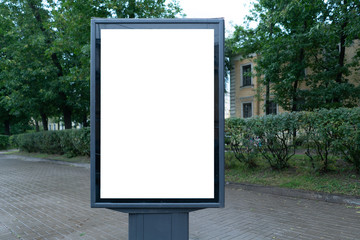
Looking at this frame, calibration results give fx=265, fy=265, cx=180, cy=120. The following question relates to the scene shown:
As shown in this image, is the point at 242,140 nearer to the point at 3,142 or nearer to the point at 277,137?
the point at 277,137

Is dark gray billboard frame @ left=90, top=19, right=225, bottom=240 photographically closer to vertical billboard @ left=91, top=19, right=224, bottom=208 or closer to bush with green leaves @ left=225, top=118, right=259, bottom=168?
vertical billboard @ left=91, top=19, right=224, bottom=208

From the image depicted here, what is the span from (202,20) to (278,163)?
274 inches

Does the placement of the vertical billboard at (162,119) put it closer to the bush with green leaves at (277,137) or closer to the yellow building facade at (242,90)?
the bush with green leaves at (277,137)

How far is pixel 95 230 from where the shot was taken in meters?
4.40

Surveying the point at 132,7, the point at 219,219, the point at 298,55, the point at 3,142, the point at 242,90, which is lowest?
the point at 3,142

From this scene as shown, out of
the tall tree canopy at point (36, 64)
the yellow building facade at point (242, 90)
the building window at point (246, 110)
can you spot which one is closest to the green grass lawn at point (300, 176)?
the tall tree canopy at point (36, 64)

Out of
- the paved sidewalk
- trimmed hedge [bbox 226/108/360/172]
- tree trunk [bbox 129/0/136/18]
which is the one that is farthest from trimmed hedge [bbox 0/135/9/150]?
trimmed hedge [bbox 226/108/360/172]

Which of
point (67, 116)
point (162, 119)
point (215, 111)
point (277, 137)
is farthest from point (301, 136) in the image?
point (67, 116)

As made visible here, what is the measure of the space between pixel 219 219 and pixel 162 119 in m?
3.63

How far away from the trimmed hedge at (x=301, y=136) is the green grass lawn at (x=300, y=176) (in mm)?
230

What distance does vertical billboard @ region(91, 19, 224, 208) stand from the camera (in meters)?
1.82

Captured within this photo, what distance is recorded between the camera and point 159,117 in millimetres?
1838

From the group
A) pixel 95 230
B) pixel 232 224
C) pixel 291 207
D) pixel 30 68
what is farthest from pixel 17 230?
pixel 30 68

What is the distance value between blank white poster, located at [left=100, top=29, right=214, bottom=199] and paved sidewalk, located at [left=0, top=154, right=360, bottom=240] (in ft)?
8.46
